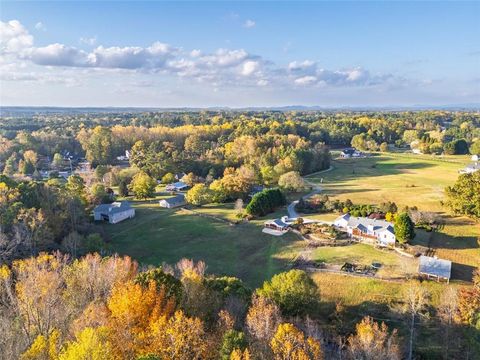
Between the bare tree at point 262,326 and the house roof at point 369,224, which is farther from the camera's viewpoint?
the house roof at point 369,224

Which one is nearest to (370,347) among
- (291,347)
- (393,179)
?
Result: (291,347)

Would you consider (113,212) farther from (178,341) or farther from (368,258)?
(178,341)

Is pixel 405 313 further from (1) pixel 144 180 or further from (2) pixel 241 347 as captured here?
(1) pixel 144 180

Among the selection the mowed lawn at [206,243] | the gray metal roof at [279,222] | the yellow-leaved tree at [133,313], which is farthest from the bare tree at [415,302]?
the gray metal roof at [279,222]

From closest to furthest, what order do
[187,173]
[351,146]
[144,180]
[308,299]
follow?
1. [308,299]
2. [144,180]
3. [187,173]
4. [351,146]

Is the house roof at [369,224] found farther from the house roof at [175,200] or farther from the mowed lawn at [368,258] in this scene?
the house roof at [175,200]

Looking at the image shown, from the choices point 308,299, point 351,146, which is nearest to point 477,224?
point 308,299
